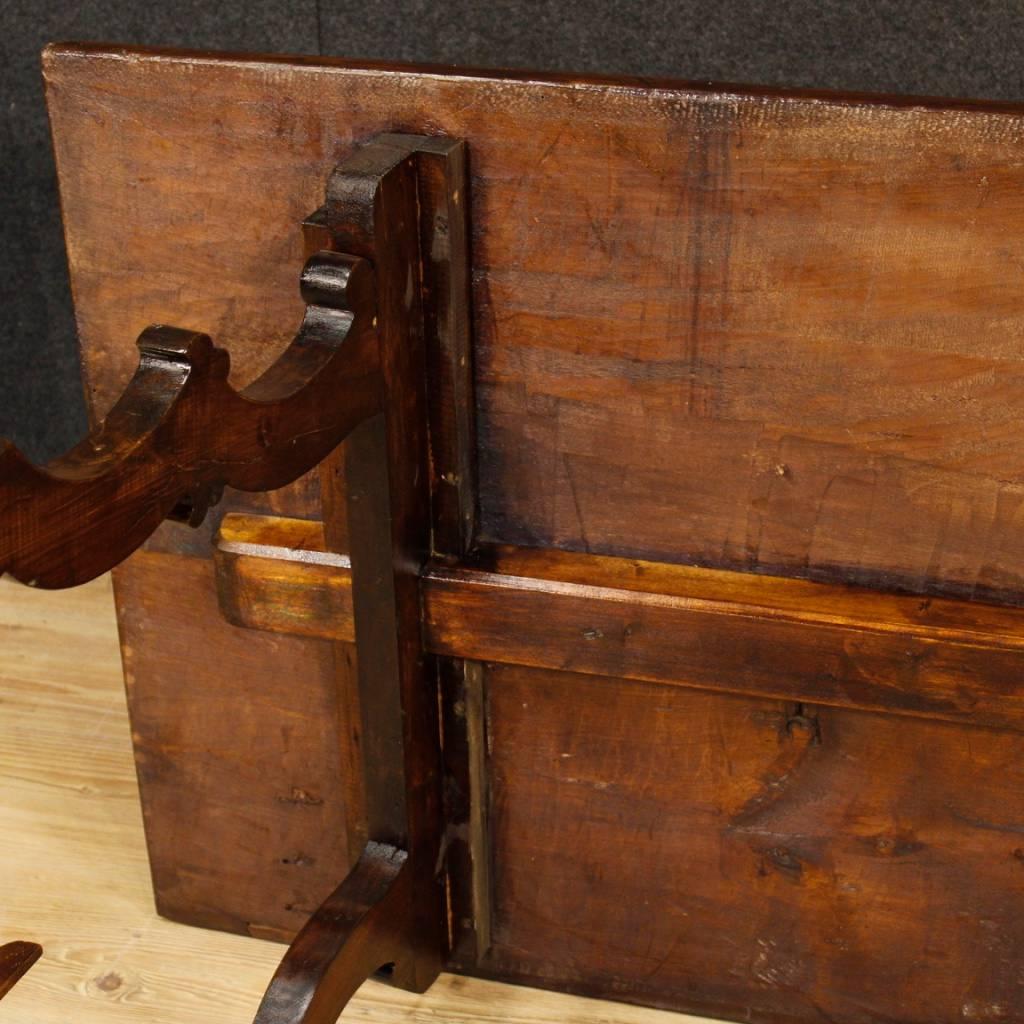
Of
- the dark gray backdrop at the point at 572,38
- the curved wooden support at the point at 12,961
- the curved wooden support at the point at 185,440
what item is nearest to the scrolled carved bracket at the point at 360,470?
the curved wooden support at the point at 185,440

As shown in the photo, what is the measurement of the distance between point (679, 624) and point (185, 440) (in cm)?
31

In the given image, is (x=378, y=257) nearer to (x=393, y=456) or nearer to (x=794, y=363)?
(x=393, y=456)

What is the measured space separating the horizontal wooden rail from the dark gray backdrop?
19.7 inches

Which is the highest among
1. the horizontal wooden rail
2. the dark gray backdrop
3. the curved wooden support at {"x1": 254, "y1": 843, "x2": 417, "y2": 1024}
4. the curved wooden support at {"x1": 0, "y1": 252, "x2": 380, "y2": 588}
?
the dark gray backdrop

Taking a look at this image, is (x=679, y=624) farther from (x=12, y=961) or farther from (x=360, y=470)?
(x=12, y=961)

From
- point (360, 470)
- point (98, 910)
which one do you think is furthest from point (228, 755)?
point (360, 470)

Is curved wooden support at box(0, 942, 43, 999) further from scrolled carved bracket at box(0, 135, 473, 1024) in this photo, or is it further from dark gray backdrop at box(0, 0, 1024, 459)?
dark gray backdrop at box(0, 0, 1024, 459)

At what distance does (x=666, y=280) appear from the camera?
93 cm

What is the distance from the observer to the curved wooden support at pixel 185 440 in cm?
74

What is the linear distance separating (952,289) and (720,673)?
0.79ft

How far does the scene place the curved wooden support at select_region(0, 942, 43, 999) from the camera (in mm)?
793

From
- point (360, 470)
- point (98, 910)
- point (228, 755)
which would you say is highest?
point (360, 470)

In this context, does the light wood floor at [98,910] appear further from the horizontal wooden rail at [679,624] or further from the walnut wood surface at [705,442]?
the horizontal wooden rail at [679,624]

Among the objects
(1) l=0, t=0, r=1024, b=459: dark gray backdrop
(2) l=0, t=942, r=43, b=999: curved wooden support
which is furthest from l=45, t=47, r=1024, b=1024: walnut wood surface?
(1) l=0, t=0, r=1024, b=459: dark gray backdrop
